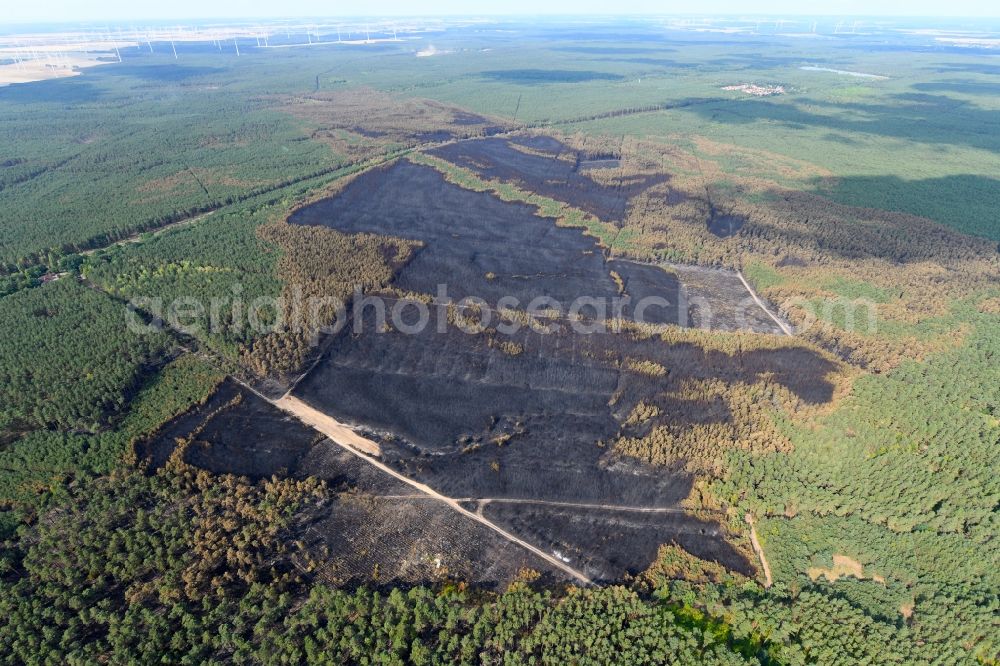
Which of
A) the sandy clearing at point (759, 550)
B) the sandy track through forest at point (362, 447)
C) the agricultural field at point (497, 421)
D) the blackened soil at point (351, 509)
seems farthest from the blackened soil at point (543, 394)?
the blackened soil at point (351, 509)

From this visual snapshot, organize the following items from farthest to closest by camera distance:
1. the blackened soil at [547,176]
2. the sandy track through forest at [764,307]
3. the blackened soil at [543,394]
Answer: the blackened soil at [547,176] → the sandy track through forest at [764,307] → the blackened soil at [543,394]

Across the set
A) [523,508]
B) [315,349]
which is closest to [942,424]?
[523,508]

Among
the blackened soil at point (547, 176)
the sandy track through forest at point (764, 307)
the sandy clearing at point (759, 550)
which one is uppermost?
the blackened soil at point (547, 176)

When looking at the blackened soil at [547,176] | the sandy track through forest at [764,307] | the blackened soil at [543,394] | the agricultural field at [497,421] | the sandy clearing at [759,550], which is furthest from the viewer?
the blackened soil at [547,176]

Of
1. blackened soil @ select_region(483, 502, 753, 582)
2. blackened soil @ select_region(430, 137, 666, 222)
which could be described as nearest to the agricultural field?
blackened soil @ select_region(483, 502, 753, 582)

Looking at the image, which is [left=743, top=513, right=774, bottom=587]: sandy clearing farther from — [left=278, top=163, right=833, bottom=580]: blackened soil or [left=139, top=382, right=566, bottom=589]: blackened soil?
[left=139, top=382, right=566, bottom=589]: blackened soil

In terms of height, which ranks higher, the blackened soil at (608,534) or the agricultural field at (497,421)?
the agricultural field at (497,421)

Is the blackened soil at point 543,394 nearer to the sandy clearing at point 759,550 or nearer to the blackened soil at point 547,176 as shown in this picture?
the sandy clearing at point 759,550
